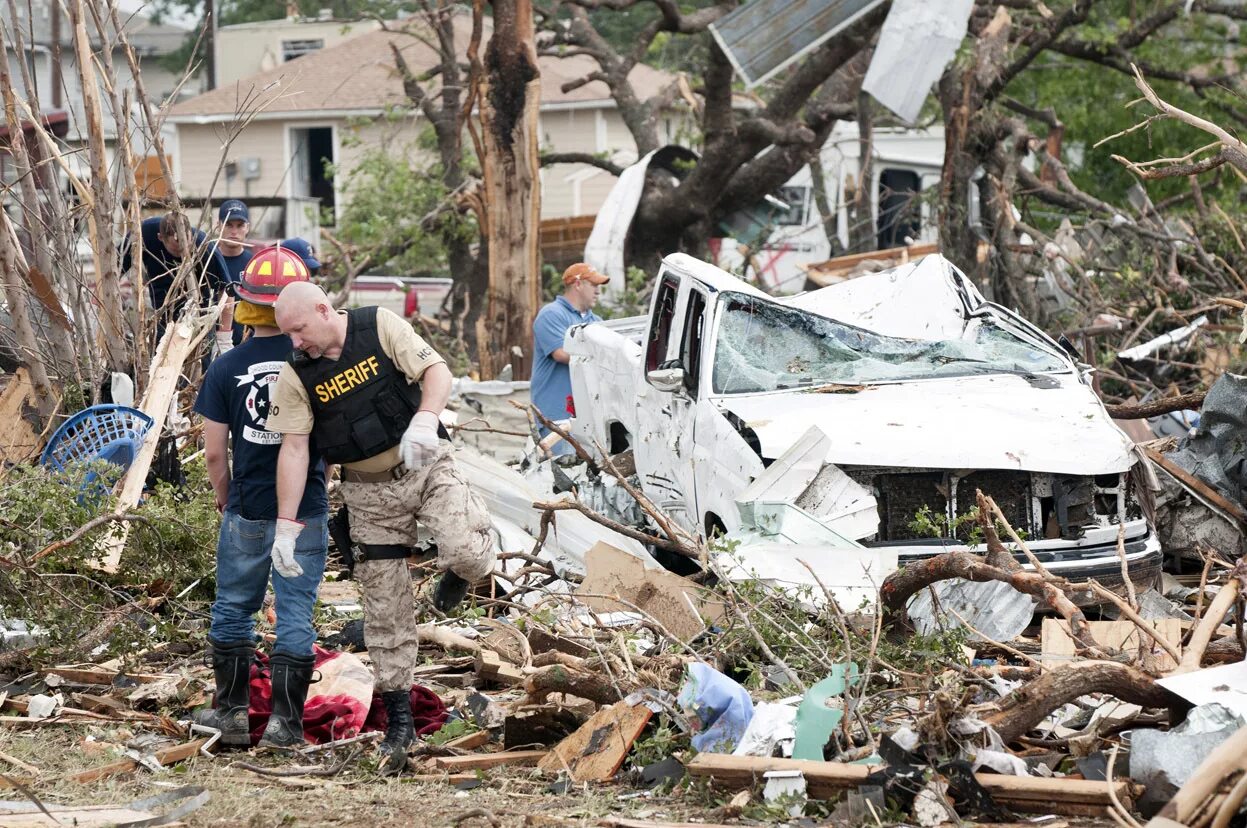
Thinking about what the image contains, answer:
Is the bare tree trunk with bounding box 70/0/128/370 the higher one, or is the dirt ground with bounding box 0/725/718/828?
the bare tree trunk with bounding box 70/0/128/370

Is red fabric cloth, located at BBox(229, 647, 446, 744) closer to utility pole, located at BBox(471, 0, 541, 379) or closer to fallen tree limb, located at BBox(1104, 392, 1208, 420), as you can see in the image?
fallen tree limb, located at BBox(1104, 392, 1208, 420)

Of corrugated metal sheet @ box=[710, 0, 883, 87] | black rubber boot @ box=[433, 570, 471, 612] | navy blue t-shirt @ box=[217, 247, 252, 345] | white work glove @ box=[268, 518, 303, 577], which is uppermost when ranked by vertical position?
corrugated metal sheet @ box=[710, 0, 883, 87]

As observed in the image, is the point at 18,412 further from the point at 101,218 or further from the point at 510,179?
the point at 510,179

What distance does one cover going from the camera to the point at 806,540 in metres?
6.58

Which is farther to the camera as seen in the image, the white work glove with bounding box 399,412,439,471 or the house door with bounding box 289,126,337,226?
the house door with bounding box 289,126,337,226

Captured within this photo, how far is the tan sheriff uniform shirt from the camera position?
5.45 meters

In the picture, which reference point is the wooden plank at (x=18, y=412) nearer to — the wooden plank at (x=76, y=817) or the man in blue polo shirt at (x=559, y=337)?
the man in blue polo shirt at (x=559, y=337)

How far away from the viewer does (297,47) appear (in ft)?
133

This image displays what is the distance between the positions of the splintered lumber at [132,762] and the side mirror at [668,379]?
10.3ft

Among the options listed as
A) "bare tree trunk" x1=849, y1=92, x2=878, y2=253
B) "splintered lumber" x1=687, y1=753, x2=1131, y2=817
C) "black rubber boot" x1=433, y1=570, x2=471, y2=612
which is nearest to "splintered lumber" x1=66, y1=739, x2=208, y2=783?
"black rubber boot" x1=433, y1=570, x2=471, y2=612

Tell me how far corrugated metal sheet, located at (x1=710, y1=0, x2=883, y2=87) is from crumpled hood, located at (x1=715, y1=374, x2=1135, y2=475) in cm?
844

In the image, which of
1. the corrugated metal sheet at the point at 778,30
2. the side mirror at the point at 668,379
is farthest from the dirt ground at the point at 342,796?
the corrugated metal sheet at the point at 778,30

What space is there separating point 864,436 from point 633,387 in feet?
8.33

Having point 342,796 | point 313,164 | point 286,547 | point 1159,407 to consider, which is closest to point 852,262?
point 1159,407
